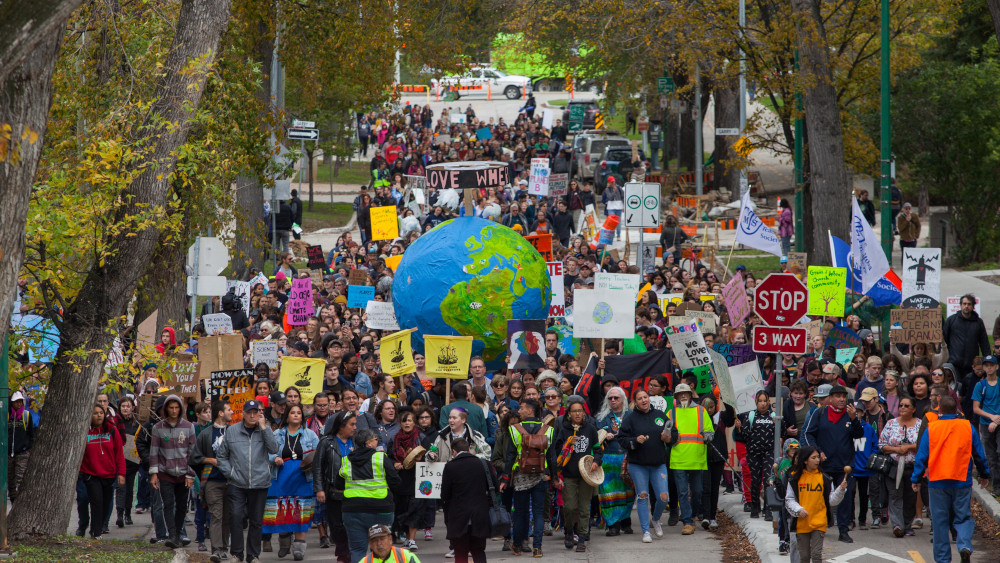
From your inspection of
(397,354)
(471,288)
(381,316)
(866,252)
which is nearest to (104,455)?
(397,354)

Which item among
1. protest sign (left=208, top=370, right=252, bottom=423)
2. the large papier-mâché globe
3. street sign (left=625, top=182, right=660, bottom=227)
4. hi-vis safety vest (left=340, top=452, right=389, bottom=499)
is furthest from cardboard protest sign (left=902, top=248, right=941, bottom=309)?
hi-vis safety vest (left=340, top=452, right=389, bottom=499)

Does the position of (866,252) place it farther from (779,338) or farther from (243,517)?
(243,517)

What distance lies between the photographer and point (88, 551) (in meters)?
10.9

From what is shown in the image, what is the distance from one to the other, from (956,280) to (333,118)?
791 inches

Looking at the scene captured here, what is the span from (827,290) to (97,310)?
987 centimetres

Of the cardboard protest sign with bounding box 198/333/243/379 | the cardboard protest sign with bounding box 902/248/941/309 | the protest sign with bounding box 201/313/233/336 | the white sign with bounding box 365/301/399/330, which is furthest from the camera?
the white sign with bounding box 365/301/399/330

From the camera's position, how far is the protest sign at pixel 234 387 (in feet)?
46.1

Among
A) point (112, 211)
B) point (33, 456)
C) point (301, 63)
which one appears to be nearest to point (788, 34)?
point (301, 63)

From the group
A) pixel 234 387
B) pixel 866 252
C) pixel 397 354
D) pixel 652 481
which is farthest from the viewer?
pixel 866 252

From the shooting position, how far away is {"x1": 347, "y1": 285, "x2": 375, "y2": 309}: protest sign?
818 inches

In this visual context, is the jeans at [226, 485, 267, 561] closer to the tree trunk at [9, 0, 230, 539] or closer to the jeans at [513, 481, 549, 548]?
the tree trunk at [9, 0, 230, 539]

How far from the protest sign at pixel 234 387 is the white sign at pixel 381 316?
4.97m

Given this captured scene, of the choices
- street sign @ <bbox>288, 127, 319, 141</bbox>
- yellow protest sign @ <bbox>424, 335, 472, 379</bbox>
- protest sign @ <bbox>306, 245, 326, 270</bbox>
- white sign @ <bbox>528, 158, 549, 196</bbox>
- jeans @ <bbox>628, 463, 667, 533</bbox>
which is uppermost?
street sign @ <bbox>288, 127, 319, 141</bbox>

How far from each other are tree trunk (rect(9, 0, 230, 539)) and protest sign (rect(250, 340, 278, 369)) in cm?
419
